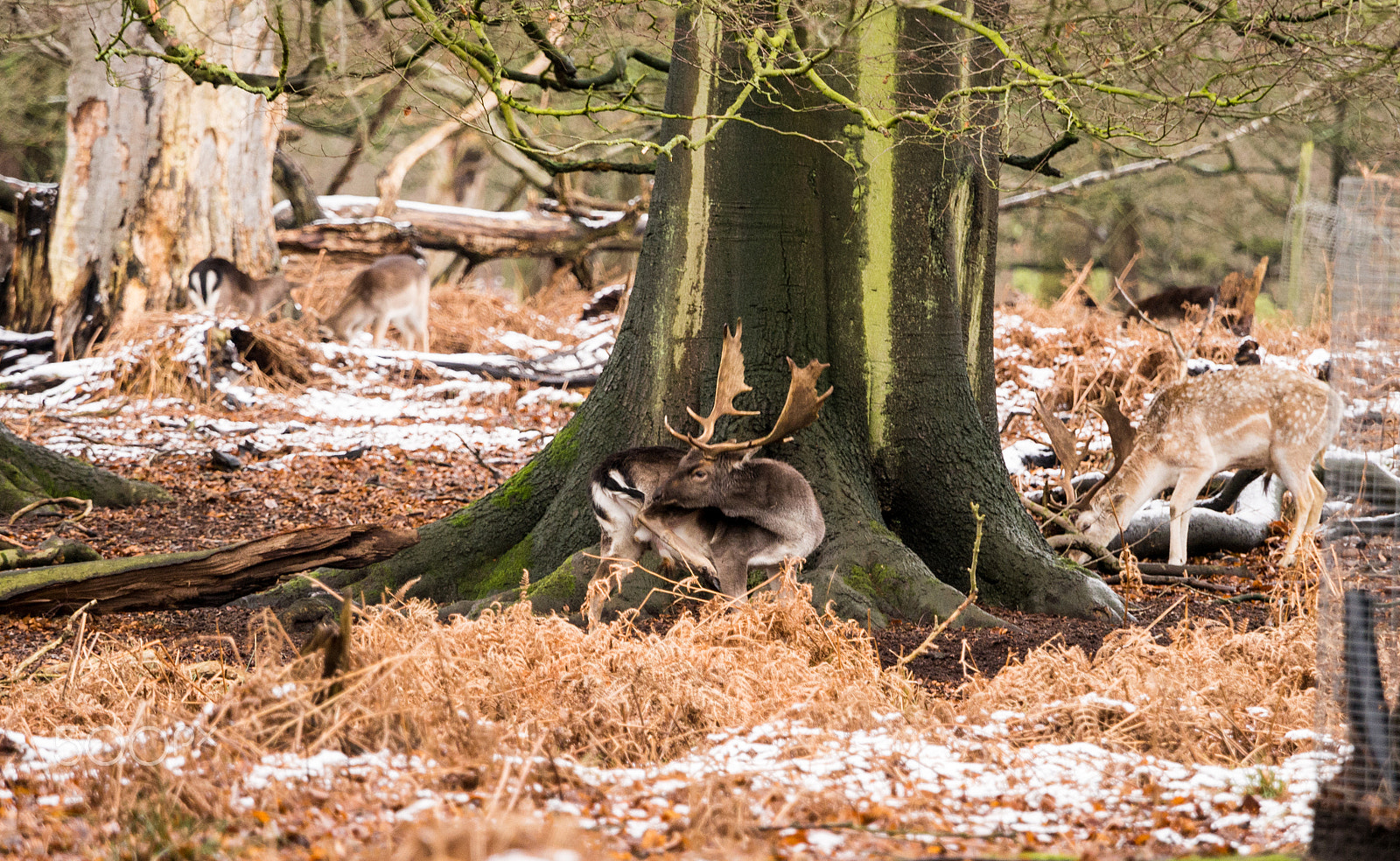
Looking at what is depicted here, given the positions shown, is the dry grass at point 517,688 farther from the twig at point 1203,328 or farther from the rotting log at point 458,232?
the rotting log at point 458,232

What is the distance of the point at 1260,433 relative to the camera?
8.16 metres

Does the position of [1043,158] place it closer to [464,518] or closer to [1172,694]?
[1172,694]

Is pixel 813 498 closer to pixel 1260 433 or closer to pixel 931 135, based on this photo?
pixel 931 135

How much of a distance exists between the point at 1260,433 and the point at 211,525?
710cm

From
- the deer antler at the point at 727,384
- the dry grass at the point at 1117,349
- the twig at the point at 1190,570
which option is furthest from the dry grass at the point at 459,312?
the deer antler at the point at 727,384

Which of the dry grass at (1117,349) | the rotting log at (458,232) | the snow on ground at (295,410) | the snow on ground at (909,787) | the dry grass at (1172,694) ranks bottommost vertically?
the snow on ground at (909,787)

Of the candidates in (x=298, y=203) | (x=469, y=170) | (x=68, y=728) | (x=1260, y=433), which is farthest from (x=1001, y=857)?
(x=469, y=170)

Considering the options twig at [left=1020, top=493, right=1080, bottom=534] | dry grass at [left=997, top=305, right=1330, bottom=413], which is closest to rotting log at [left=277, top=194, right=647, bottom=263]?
dry grass at [left=997, top=305, right=1330, bottom=413]

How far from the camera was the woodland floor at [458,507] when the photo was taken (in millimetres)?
3076

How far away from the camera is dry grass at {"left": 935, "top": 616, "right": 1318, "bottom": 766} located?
4.01 metres

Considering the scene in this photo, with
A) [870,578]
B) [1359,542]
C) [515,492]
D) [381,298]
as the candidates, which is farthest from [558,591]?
[381,298]

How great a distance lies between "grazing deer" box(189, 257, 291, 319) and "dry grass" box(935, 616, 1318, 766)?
34.4ft

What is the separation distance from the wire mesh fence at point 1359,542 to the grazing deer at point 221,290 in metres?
11.5

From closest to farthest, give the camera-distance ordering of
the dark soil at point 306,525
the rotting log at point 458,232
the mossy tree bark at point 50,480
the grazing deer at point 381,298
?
the dark soil at point 306,525, the mossy tree bark at point 50,480, the grazing deer at point 381,298, the rotting log at point 458,232
